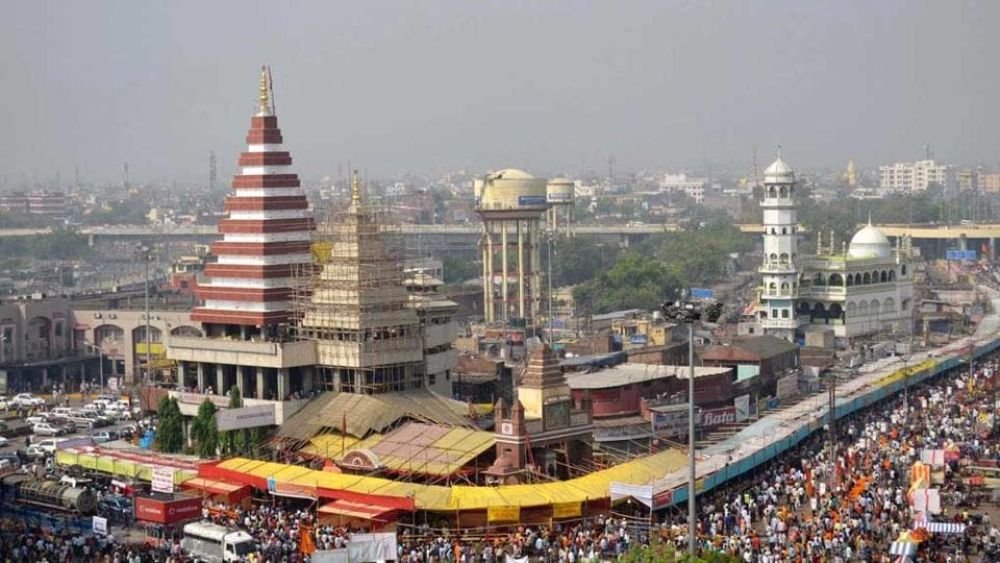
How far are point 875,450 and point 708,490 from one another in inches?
263

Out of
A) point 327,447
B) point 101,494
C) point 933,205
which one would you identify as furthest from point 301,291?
point 933,205

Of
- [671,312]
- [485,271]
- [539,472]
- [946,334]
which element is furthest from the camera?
[485,271]

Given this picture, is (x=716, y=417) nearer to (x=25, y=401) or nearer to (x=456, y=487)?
(x=456, y=487)

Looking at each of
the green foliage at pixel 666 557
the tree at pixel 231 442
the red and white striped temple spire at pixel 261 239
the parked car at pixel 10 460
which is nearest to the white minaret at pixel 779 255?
the red and white striped temple spire at pixel 261 239

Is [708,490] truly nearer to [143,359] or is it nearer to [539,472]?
[539,472]

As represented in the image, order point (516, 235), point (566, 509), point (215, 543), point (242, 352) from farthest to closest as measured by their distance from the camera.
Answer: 1. point (516, 235)
2. point (242, 352)
3. point (566, 509)
4. point (215, 543)

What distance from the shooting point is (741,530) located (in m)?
31.6

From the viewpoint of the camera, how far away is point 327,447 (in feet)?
123

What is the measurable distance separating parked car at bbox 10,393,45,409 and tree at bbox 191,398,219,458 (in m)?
13.0

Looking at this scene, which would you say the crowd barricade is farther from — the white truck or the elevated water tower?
the elevated water tower

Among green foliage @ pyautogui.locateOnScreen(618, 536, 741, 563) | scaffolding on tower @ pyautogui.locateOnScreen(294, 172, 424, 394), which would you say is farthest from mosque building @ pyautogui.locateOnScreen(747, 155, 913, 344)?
green foliage @ pyautogui.locateOnScreen(618, 536, 741, 563)

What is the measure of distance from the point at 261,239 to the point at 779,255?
94.3 ft

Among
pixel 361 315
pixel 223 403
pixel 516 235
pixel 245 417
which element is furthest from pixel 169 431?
pixel 516 235

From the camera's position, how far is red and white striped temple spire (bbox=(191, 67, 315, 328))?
43.2 meters
